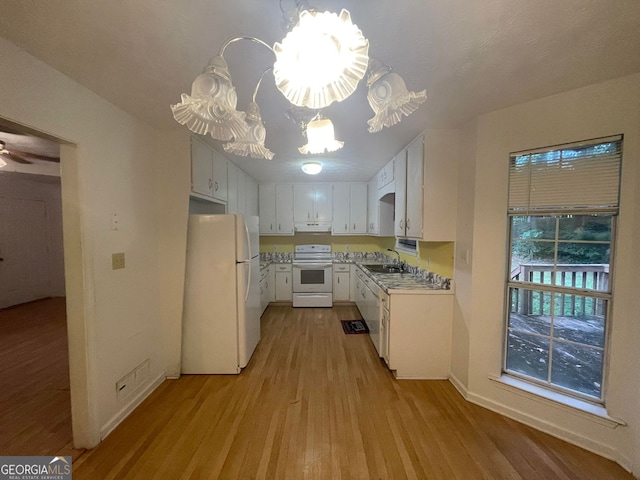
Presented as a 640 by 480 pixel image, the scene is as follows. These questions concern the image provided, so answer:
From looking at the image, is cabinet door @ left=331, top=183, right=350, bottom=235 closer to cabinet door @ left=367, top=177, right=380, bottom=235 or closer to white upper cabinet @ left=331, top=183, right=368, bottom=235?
white upper cabinet @ left=331, top=183, right=368, bottom=235

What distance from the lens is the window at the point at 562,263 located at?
1587 mm

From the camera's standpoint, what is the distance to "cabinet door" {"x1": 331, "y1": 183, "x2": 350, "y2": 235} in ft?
15.0

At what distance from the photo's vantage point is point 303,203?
4.58 metres

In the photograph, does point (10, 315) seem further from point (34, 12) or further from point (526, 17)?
point (526, 17)

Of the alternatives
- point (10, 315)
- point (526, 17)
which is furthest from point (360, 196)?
point (10, 315)

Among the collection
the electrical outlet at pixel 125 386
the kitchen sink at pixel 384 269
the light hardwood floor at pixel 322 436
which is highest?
the kitchen sink at pixel 384 269

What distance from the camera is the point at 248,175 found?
391cm

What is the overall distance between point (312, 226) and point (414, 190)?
7.91 feet

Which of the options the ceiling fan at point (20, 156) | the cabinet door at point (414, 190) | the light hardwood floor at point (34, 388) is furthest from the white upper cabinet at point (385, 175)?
the ceiling fan at point (20, 156)

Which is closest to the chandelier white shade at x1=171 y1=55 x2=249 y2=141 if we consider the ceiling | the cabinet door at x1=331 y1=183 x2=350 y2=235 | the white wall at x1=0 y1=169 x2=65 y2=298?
the ceiling

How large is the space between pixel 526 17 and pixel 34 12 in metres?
2.09

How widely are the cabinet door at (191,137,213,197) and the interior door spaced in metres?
4.74

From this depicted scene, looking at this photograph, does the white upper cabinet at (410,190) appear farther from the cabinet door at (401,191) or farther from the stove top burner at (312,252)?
the stove top burner at (312,252)

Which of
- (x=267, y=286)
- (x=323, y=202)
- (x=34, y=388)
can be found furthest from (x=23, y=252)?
(x=323, y=202)
